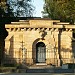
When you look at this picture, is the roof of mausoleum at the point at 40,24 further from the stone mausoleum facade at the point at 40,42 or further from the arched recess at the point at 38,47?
the arched recess at the point at 38,47

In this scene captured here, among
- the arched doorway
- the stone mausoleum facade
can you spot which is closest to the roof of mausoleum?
the stone mausoleum facade

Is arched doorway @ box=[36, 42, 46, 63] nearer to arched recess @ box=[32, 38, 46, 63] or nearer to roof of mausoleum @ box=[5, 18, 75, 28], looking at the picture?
arched recess @ box=[32, 38, 46, 63]

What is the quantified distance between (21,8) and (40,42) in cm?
1376

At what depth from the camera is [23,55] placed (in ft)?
116

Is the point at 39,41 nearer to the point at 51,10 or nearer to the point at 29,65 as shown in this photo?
the point at 29,65

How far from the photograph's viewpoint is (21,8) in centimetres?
4828

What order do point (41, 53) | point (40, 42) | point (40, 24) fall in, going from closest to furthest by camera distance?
1. point (40, 24)
2. point (40, 42)
3. point (41, 53)

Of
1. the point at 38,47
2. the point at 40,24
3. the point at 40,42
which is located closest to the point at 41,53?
the point at 38,47

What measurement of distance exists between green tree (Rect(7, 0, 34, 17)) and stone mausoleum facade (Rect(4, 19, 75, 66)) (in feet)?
36.4

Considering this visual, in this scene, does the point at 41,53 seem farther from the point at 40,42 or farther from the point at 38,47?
the point at 40,42

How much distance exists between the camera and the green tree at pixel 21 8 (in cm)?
4685

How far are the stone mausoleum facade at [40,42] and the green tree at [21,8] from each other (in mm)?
11108

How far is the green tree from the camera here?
1844 inches

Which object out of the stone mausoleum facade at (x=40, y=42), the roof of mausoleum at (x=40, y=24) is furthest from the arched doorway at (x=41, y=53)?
the roof of mausoleum at (x=40, y=24)
